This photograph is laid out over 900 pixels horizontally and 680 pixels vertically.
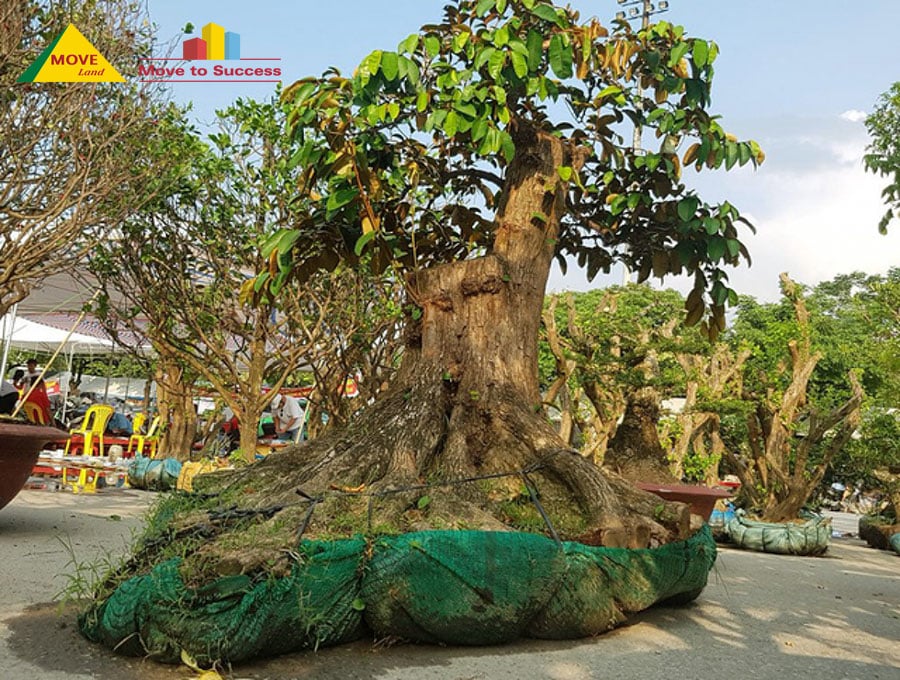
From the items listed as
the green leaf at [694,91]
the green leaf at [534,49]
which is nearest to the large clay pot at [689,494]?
the green leaf at [694,91]

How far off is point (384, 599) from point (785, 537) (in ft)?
26.7

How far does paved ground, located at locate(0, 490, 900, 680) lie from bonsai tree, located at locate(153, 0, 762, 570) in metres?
0.63

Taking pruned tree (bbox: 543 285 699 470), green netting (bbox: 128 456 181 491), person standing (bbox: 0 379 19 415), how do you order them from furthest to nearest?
green netting (bbox: 128 456 181 491)
person standing (bbox: 0 379 19 415)
pruned tree (bbox: 543 285 699 470)

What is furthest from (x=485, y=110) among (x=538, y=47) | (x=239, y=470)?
(x=239, y=470)

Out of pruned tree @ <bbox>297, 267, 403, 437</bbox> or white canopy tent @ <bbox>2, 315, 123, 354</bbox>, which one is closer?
pruned tree @ <bbox>297, 267, 403, 437</bbox>

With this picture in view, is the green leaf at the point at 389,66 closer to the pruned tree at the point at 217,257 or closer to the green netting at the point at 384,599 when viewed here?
the green netting at the point at 384,599

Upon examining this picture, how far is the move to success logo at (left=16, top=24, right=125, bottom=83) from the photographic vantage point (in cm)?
715

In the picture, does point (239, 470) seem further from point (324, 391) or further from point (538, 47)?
point (324, 391)

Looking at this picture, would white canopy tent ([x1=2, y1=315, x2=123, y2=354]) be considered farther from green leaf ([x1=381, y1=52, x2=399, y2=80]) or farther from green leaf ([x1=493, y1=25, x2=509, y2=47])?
green leaf ([x1=493, y1=25, x2=509, y2=47])

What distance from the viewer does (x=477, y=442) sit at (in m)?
5.78

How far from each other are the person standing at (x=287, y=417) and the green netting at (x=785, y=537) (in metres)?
9.13

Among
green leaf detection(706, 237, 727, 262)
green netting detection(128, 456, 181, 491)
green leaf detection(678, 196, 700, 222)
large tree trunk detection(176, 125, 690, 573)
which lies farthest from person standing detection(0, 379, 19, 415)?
green leaf detection(706, 237, 727, 262)

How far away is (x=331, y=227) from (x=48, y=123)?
2731mm

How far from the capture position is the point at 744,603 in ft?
20.6
